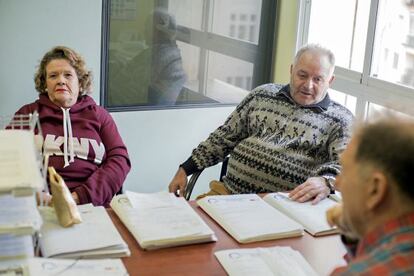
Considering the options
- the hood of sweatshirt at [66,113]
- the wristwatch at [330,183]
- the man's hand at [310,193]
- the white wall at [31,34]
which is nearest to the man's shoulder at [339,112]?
the wristwatch at [330,183]

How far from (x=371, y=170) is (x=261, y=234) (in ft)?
2.57

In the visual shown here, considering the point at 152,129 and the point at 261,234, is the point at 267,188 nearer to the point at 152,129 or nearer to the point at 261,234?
the point at 261,234

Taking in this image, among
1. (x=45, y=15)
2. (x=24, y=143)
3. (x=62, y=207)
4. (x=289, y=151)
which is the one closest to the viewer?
(x=24, y=143)

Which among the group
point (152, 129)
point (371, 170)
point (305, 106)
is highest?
point (371, 170)

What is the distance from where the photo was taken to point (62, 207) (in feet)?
5.11

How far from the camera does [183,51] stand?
343 centimetres

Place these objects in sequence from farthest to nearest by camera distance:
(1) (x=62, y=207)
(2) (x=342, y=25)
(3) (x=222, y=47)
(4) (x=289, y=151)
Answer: (3) (x=222, y=47) < (2) (x=342, y=25) < (4) (x=289, y=151) < (1) (x=62, y=207)

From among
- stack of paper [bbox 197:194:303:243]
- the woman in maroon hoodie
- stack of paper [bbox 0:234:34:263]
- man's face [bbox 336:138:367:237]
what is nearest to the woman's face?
the woman in maroon hoodie

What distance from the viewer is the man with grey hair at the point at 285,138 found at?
233cm

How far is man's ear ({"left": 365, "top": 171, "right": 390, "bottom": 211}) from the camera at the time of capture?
2.82 ft

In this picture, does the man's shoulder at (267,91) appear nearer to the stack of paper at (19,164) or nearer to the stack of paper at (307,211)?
the stack of paper at (307,211)

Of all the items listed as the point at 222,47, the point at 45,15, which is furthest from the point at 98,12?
the point at 222,47

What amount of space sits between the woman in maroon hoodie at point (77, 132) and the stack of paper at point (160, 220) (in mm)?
497

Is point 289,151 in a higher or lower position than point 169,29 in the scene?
lower
